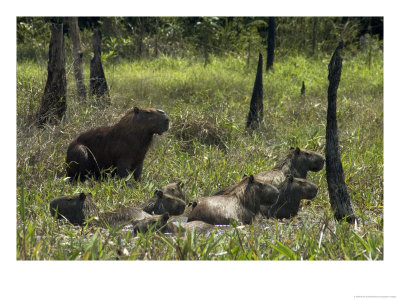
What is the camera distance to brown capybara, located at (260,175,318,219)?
5215 millimetres

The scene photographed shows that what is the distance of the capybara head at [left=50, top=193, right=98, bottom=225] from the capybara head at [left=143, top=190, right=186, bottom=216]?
0.50m

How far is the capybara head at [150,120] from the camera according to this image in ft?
20.7

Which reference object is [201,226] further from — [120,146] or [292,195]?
[120,146]

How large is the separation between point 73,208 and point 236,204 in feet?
4.51

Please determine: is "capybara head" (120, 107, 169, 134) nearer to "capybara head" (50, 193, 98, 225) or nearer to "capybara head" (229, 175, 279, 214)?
"capybara head" (229, 175, 279, 214)

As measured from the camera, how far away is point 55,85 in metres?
7.47

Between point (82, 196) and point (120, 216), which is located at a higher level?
point (82, 196)

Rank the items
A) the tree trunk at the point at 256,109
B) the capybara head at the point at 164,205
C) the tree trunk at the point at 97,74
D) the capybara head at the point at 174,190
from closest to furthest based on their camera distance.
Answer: the capybara head at the point at 164,205, the capybara head at the point at 174,190, the tree trunk at the point at 256,109, the tree trunk at the point at 97,74

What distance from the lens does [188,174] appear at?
6.09 metres

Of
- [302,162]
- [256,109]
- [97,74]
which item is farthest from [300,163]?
[97,74]

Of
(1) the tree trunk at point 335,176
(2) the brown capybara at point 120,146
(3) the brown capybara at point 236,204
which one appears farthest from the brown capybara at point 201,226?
(2) the brown capybara at point 120,146

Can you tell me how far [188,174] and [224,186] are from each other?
1.38ft

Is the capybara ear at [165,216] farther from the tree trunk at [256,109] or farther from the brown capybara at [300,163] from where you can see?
the tree trunk at [256,109]

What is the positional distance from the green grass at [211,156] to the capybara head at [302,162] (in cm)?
22
